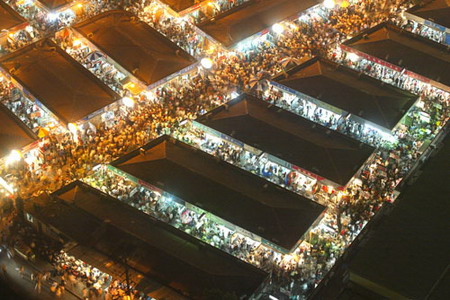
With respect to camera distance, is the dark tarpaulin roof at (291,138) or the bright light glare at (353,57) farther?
the bright light glare at (353,57)

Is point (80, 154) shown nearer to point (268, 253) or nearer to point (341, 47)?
point (268, 253)

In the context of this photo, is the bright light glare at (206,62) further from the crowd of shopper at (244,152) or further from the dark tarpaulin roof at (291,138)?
the dark tarpaulin roof at (291,138)

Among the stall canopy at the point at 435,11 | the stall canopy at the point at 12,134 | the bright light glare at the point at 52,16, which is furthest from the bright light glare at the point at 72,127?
the stall canopy at the point at 435,11

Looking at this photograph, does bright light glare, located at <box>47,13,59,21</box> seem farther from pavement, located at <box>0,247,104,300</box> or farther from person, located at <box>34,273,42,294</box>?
person, located at <box>34,273,42,294</box>

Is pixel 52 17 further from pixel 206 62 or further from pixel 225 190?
pixel 225 190

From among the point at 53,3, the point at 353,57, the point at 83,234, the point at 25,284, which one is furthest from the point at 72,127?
the point at 353,57

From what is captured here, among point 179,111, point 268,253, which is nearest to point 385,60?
point 179,111
